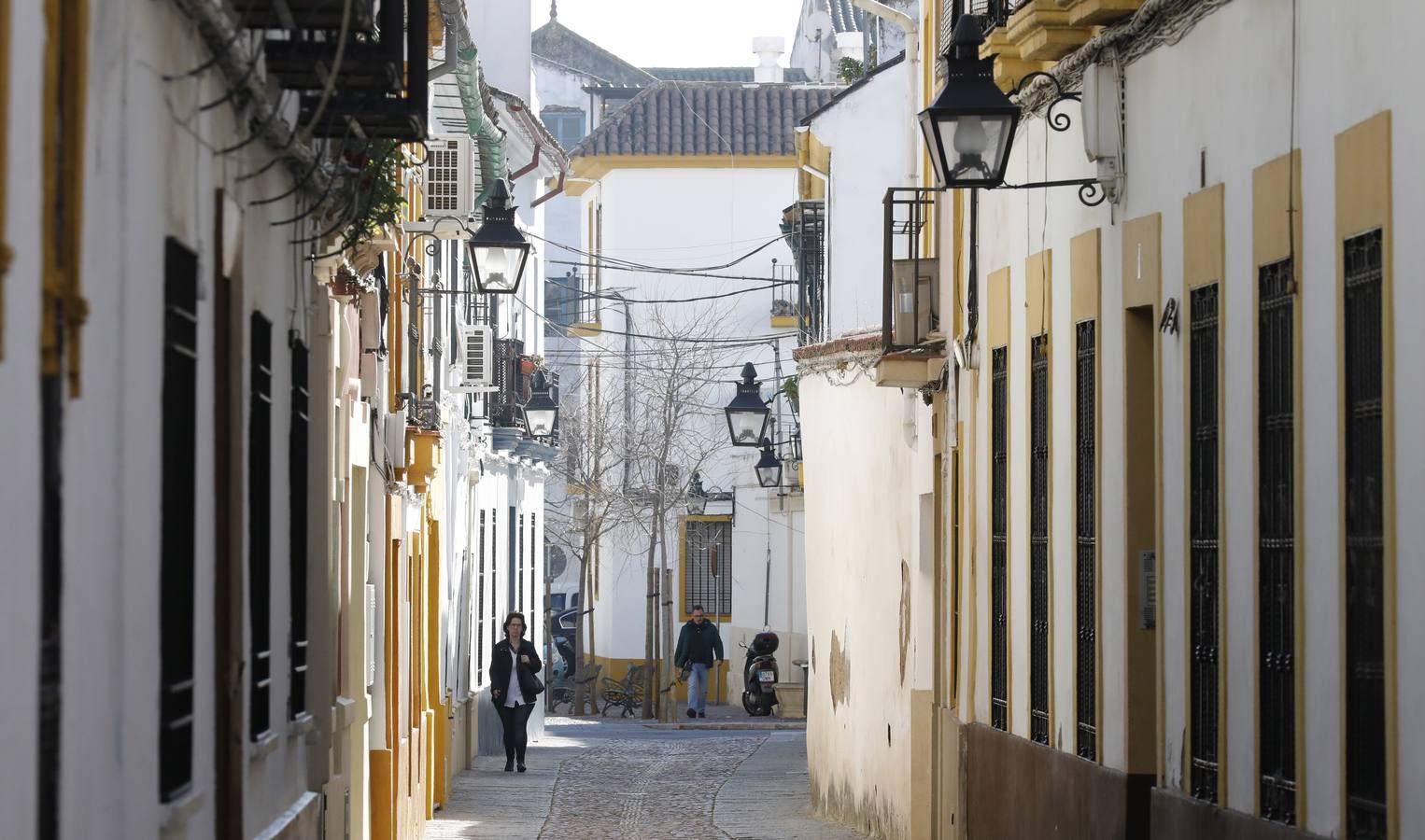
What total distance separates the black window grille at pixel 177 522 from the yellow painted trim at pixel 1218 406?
13.6 ft

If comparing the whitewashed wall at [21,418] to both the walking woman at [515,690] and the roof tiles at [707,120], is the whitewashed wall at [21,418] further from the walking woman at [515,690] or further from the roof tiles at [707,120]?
the roof tiles at [707,120]

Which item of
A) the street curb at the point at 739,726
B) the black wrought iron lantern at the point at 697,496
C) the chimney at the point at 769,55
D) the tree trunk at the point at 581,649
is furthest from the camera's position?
the chimney at the point at 769,55

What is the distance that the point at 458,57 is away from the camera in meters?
16.7

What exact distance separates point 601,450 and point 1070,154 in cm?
3169

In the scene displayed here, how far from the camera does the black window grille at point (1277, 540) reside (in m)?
8.97

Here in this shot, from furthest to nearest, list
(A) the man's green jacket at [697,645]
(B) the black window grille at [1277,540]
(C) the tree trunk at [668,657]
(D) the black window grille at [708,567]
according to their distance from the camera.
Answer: (D) the black window grille at [708,567] → (C) the tree trunk at [668,657] → (A) the man's green jacket at [697,645] → (B) the black window grille at [1277,540]

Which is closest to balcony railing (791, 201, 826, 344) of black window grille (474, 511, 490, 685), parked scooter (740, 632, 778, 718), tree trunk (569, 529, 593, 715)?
black window grille (474, 511, 490, 685)

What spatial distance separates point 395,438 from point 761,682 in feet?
75.1

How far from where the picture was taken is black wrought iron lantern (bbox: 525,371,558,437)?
33.8m

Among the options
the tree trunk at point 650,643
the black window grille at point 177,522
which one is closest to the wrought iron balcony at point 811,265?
the tree trunk at point 650,643

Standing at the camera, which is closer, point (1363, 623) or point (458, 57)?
point (1363, 623)

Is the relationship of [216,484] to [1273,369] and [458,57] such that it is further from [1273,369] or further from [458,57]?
[458,57]

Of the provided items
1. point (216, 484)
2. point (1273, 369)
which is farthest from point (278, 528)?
point (1273, 369)

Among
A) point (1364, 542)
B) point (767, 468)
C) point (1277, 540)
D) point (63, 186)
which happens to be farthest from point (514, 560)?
point (63, 186)
